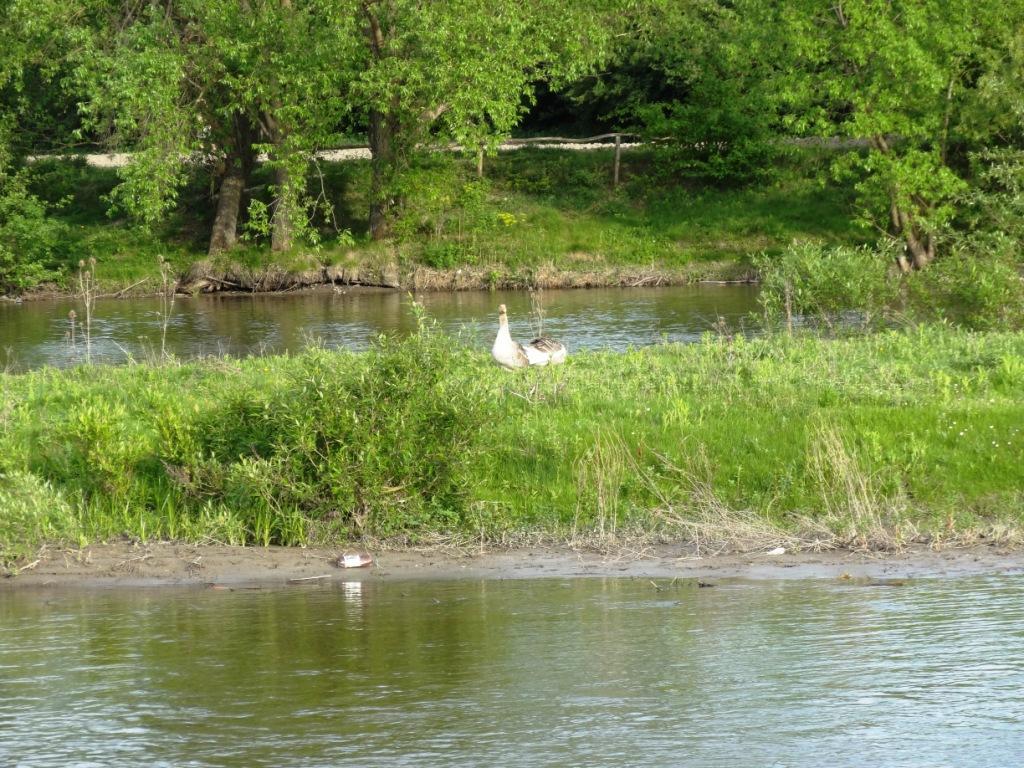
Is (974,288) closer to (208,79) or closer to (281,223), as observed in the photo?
(208,79)

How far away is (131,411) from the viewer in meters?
15.3

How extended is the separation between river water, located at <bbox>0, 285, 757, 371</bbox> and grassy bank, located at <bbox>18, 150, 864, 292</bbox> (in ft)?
5.81

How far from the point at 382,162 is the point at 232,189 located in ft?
16.8

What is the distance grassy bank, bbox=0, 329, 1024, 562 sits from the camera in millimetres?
12641

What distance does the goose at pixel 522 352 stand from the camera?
56.6 ft

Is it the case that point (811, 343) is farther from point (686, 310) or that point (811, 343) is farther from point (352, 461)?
point (686, 310)

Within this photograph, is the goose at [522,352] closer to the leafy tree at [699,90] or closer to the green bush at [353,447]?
the green bush at [353,447]

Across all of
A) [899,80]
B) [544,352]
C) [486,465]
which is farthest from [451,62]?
[486,465]

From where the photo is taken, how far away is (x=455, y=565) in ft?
41.0

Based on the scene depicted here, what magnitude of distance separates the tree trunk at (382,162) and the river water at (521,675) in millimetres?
29889

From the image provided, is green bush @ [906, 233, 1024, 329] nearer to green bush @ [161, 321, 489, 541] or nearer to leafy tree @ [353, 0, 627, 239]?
green bush @ [161, 321, 489, 541]

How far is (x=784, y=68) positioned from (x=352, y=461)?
93.0 feet

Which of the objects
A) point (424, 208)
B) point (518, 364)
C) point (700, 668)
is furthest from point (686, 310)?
point (700, 668)

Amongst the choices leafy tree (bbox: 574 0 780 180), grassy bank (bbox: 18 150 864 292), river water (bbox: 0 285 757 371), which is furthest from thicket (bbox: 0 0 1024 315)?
river water (bbox: 0 285 757 371)
